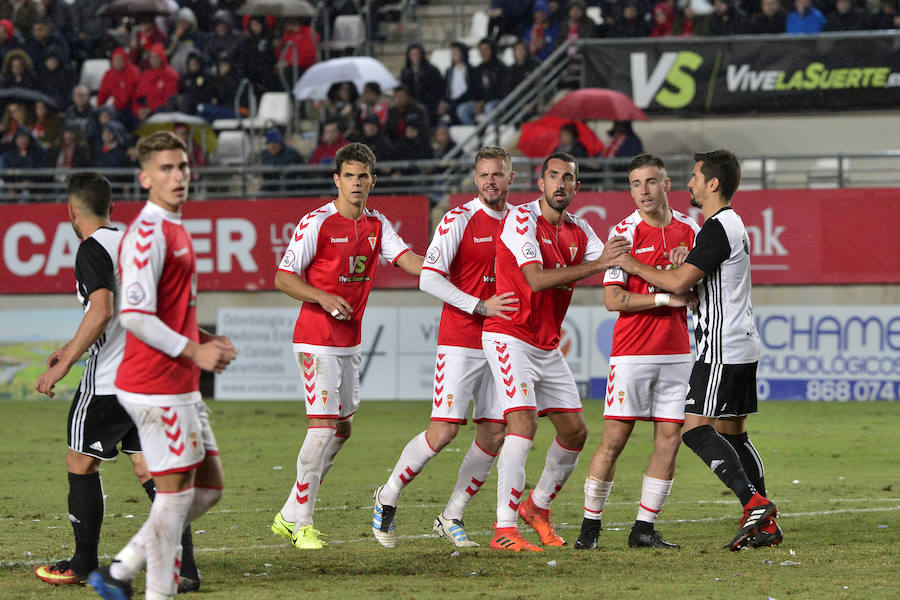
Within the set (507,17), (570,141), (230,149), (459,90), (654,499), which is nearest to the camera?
(654,499)

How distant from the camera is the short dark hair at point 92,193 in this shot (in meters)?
7.30

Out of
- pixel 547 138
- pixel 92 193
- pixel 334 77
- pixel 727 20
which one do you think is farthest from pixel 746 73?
pixel 92 193

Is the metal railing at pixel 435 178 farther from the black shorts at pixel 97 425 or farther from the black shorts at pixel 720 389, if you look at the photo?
the black shorts at pixel 97 425

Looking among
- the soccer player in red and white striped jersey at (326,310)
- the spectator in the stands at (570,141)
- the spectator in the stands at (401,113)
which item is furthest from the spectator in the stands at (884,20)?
the soccer player in red and white striped jersey at (326,310)

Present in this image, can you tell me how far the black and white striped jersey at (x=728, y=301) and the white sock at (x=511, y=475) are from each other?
132 cm

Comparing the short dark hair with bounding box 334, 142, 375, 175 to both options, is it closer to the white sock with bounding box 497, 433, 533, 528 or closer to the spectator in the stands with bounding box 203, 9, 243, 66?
the white sock with bounding box 497, 433, 533, 528

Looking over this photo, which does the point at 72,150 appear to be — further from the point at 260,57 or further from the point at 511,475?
the point at 511,475

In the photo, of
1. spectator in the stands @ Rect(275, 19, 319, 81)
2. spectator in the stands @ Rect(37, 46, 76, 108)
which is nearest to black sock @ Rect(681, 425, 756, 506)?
spectator in the stands @ Rect(275, 19, 319, 81)

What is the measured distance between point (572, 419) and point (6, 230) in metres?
15.3

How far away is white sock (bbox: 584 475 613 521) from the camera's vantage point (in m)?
8.52

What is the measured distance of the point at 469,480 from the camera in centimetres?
881

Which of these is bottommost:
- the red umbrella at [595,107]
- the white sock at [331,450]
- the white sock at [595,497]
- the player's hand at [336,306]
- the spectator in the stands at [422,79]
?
the white sock at [595,497]

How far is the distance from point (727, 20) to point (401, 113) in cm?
599

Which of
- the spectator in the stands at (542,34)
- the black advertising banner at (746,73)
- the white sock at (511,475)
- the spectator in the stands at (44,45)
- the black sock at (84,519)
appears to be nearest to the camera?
the black sock at (84,519)
